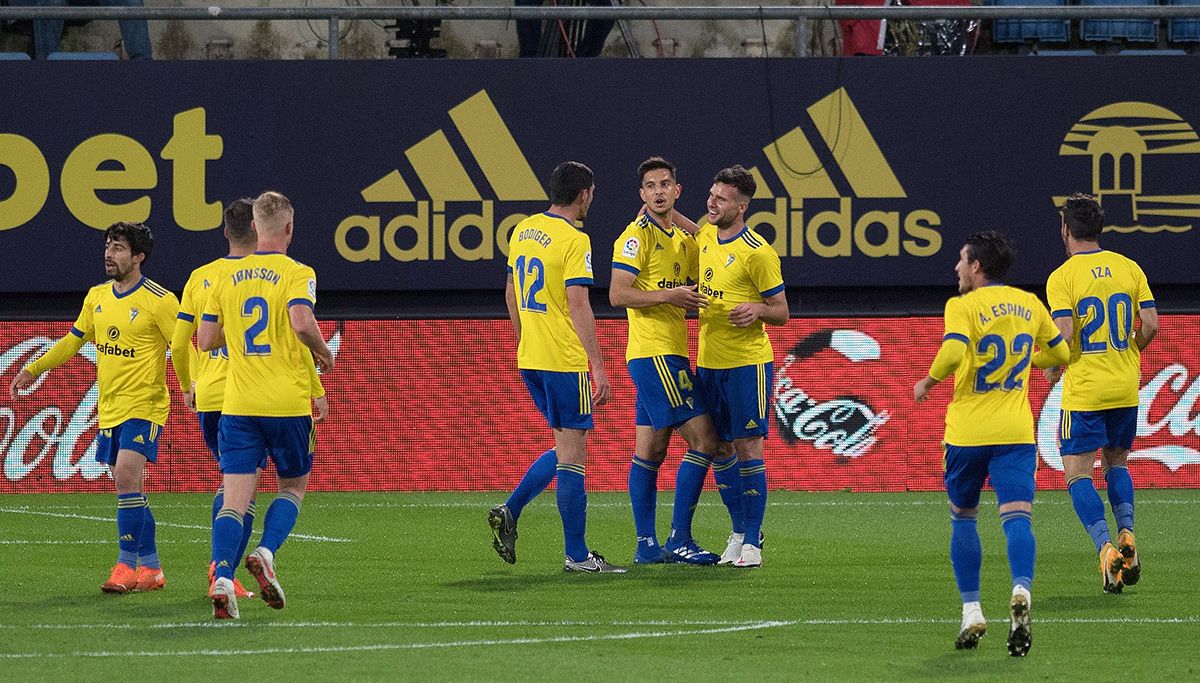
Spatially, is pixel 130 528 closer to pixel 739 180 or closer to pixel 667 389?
pixel 667 389

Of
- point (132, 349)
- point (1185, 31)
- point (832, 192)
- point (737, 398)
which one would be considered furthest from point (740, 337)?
point (1185, 31)

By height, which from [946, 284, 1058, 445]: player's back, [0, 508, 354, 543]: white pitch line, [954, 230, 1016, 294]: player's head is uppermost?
[954, 230, 1016, 294]: player's head

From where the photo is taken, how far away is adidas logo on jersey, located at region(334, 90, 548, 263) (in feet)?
54.3

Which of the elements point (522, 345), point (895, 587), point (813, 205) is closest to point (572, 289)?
point (522, 345)

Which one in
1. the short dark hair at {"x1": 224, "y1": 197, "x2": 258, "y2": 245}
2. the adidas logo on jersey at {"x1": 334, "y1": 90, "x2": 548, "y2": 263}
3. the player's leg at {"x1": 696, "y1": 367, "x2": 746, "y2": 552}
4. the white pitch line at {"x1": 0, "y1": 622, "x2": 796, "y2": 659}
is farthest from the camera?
the adidas logo on jersey at {"x1": 334, "y1": 90, "x2": 548, "y2": 263}

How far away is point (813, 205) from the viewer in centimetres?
1669

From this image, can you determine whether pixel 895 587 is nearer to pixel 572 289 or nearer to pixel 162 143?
pixel 572 289

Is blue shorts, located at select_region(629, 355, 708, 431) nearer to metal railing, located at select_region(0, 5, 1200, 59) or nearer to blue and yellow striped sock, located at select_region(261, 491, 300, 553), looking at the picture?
blue and yellow striped sock, located at select_region(261, 491, 300, 553)

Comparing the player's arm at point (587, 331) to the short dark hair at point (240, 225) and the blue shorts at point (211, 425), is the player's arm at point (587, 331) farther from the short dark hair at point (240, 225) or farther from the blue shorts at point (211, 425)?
the blue shorts at point (211, 425)

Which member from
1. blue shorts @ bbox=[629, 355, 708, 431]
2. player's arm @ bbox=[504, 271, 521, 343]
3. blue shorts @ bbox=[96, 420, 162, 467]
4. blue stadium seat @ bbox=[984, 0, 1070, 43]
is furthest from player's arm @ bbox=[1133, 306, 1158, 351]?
blue stadium seat @ bbox=[984, 0, 1070, 43]

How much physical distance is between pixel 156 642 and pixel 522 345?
315 centimetres

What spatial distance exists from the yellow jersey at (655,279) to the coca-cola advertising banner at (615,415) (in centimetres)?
569

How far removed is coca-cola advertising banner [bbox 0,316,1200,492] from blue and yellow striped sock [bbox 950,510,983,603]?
863cm

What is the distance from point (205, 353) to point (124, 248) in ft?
2.42
